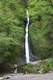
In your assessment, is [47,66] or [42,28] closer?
[47,66]

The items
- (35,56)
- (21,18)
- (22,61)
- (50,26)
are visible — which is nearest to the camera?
(50,26)

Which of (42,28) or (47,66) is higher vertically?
(42,28)

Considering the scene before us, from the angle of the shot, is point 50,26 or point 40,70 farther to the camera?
point 50,26

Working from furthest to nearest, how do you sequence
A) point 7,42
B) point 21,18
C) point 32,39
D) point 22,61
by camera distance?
point 21,18 < point 32,39 < point 22,61 < point 7,42

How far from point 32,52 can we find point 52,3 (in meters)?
9.80

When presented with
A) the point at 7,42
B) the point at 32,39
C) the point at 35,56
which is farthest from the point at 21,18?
the point at 7,42

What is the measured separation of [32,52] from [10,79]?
14608mm

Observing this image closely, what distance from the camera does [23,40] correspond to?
37.2 metres

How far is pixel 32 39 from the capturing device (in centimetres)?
3803

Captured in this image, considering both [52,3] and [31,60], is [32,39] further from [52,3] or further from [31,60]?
[52,3]

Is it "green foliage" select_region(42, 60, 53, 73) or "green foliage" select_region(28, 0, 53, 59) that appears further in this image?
"green foliage" select_region(28, 0, 53, 59)

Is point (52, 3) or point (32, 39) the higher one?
point (52, 3)

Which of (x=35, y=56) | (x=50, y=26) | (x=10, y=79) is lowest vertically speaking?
(x=35, y=56)

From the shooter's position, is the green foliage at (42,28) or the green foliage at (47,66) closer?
the green foliage at (47,66)
